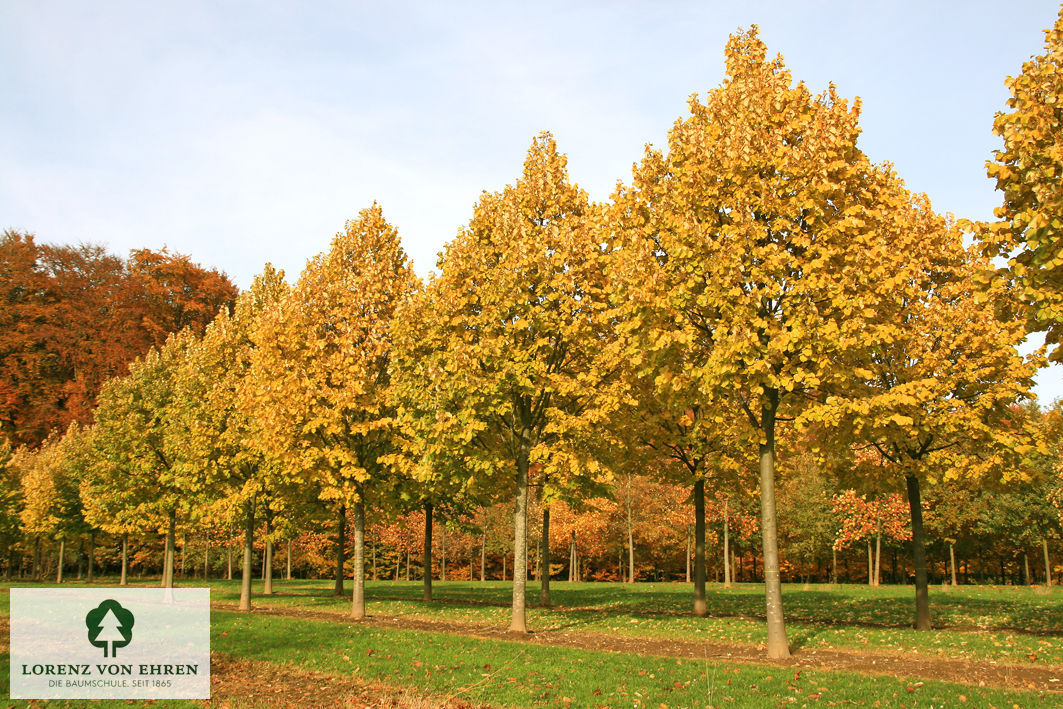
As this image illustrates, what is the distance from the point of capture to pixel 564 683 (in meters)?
9.74

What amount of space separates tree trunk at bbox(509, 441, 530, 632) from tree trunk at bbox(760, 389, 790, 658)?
18.0 feet

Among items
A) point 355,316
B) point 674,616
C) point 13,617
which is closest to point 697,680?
point 674,616

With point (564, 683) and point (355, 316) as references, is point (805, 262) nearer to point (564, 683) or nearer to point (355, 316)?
point (564, 683)

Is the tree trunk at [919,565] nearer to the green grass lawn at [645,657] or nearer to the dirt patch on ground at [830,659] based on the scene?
the green grass lawn at [645,657]

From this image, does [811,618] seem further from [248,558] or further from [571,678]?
[248,558]

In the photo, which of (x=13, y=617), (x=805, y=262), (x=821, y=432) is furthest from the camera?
(x=13, y=617)

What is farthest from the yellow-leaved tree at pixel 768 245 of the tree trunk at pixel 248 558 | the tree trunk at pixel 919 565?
the tree trunk at pixel 248 558

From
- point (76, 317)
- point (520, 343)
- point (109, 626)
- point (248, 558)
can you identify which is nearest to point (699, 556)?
point (520, 343)

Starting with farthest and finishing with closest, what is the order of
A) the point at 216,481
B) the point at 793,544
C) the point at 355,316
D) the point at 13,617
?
1. the point at 793,544
2. the point at 216,481
3. the point at 355,316
4. the point at 13,617

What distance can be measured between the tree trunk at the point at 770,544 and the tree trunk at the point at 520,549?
5.49 metres

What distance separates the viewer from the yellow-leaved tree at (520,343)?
15281 mm

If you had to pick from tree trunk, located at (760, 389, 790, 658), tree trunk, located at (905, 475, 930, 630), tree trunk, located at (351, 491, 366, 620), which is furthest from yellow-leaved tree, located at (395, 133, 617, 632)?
tree trunk, located at (905, 475, 930, 630)

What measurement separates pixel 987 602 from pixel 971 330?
39.7 feet

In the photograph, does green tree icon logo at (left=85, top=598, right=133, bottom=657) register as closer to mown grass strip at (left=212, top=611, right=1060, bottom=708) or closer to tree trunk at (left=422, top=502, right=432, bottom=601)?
mown grass strip at (left=212, top=611, right=1060, bottom=708)
